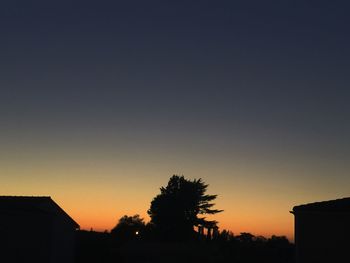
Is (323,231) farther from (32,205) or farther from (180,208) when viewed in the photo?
(180,208)

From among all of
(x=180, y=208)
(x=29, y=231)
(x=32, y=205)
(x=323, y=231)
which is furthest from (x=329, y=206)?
(x=180, y=208)

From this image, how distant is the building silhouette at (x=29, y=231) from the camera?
3281 centimetres

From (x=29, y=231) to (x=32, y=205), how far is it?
1.92 metres

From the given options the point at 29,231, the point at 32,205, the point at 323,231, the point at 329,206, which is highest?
the point at 32,205

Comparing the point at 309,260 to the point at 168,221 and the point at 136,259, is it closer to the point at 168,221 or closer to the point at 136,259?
the point at 136,259

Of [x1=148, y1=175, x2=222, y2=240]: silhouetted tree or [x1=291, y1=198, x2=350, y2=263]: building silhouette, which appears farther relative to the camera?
[x1=148, y1=175, x2=222, y2=240]: silhouetted tree

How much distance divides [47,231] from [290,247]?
2193cm

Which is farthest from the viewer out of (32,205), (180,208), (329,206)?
(180,208)

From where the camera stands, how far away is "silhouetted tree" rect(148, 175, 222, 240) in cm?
7138

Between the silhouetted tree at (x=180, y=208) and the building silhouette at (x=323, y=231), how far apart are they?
44.8m

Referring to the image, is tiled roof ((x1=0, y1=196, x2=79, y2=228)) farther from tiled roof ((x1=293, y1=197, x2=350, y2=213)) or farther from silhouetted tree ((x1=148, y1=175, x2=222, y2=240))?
silhouetted tree ((x1=148, y1=175, x2=222, y2=240))

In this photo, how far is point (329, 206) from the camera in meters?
24.3

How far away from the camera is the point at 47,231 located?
35.0m

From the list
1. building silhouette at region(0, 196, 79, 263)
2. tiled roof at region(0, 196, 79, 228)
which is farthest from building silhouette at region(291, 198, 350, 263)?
tiled roof at region(0, 196, 79, 228)
